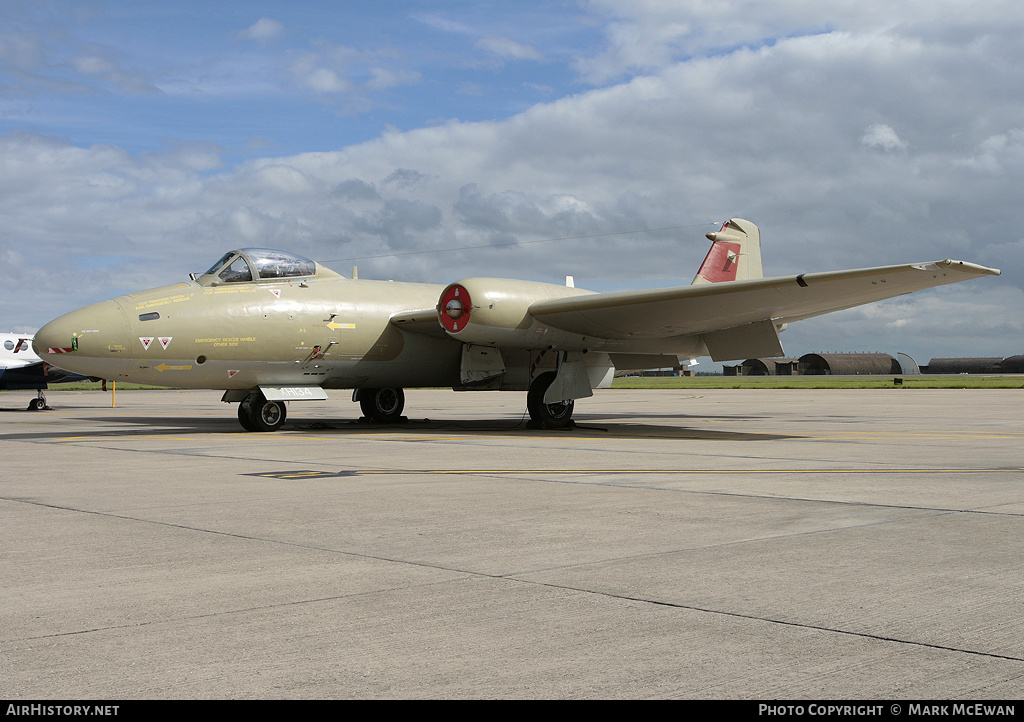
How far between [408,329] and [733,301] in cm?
708

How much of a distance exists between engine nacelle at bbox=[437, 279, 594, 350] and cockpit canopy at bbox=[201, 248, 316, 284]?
3362mm

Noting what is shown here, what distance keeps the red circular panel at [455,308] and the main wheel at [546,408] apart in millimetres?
2961

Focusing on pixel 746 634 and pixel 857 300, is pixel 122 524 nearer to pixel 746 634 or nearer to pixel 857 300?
pixel 746 634

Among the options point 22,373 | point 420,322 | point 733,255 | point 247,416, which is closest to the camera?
point 247,416

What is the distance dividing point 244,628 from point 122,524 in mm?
3473

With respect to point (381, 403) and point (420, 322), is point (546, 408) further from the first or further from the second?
point (381, 403)

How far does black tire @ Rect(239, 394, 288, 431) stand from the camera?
1886cm

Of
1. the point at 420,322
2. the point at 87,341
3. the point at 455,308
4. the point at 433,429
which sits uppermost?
the point at 455,308

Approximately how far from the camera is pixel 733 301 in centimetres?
1727

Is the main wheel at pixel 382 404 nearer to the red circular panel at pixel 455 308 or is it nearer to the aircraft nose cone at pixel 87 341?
the red circular panel at pixel 455 308

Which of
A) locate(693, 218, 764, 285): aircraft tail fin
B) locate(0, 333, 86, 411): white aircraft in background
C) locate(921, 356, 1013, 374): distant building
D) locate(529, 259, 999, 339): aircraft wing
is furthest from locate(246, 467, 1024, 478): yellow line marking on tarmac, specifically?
locate(921, 356, 1013, 374): distant building

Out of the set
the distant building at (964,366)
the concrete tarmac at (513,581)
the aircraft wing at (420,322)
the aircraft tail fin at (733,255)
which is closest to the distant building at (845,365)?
the distant building at (964,366)

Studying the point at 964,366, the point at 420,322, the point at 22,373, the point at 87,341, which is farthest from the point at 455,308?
the point at 964,366

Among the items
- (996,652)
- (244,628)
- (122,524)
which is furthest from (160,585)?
(996,652)
